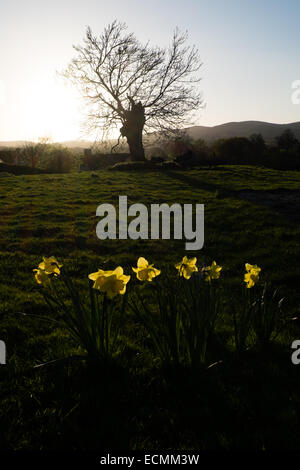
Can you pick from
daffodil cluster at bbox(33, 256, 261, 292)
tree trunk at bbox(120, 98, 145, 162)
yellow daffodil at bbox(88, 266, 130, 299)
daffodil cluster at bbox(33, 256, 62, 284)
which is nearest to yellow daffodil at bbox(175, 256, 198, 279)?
daffodil cluster at bbox(33, 256, 261, 292)

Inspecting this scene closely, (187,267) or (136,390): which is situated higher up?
(187,267)

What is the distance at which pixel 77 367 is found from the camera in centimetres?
317

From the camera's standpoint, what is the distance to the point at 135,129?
30.0 meters

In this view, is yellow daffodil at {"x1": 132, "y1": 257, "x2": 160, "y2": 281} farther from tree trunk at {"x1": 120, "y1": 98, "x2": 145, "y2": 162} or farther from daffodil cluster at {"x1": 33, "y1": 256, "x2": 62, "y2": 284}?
tree trunk at {"x1": 120, "y1": 98, "x2": 145, "y2": 162}

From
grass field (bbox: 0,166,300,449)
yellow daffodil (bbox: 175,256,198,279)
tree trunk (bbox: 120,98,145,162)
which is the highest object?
tree trunk (bbox: 120,98,145,162)

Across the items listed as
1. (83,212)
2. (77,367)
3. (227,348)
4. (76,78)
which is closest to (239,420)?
(227,348)

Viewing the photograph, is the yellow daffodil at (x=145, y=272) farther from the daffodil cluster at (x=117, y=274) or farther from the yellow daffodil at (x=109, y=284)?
the yellow daffodil at (x=109, y=284)

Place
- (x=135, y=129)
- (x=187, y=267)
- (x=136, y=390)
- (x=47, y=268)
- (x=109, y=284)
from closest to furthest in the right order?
(x=109, y=284) < (x=136, y=390) < (x=47, y=268) < (x=187, y=267) < (x=135, y=129)

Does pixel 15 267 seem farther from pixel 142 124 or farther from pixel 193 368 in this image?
pixel 142 124

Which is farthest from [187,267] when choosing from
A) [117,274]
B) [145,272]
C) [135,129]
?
[135,129]

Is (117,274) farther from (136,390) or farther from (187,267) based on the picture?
(136,390)

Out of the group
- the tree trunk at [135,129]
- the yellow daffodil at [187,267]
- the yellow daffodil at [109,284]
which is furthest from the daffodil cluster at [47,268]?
the tree trunk at [135,129]

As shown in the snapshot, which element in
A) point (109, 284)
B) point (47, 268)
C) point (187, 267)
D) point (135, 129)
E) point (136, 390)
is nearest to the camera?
point (109, 284)

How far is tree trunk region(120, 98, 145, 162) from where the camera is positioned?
1165 inches
